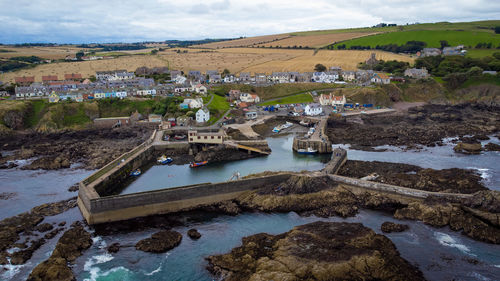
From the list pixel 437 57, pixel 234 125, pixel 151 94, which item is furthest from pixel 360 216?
pixel 437 57

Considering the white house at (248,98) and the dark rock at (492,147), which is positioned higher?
the white house at (248,98)

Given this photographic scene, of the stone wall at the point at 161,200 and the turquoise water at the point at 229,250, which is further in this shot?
the stone wall at the point at 161,200

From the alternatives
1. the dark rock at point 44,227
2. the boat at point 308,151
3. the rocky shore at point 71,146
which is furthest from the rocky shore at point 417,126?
the dark rock at point 44,227

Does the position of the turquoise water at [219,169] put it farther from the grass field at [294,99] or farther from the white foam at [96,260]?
the grass field at [294,99]

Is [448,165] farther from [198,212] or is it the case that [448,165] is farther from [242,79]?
[242,79]

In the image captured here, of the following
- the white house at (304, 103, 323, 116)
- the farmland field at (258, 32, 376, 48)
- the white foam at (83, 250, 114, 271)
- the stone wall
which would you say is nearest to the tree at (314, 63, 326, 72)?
the farmland field at (258, 32, 376, 48)

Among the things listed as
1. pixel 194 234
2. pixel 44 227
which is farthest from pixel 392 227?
pixel 44 227

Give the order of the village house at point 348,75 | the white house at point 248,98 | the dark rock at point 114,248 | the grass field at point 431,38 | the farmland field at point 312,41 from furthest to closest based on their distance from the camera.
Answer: the farmland field at point 312,41 → the grass field at point 431,38 → the village house at point 348,75 → the white house at point 248,98 → the dark rock at point 114,248
